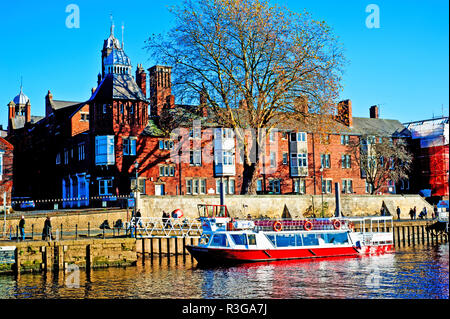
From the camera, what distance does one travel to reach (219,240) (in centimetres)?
4112

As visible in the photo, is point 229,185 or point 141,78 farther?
point 141,78

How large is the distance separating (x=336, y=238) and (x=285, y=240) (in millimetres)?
5214

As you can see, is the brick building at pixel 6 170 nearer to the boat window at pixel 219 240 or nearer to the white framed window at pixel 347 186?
the boat window at pixel 219 240

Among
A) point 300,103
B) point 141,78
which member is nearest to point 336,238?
point 300,103

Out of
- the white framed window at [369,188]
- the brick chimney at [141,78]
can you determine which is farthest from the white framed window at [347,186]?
the brick chimney at [141,78]

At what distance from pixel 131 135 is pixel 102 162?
4637 millimetres

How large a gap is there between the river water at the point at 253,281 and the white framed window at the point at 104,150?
74.1ft

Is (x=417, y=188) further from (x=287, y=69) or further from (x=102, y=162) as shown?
(x=102, y=162)

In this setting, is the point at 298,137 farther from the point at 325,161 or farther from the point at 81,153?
the point at 81,153

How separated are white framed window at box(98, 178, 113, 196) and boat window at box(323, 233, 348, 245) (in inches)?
1075

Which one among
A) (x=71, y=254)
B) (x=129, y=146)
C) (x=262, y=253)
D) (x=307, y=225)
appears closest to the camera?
(x=71, y=254)

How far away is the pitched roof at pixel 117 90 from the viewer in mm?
62656

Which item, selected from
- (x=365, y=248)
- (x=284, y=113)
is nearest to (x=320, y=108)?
(x=284, y=113)

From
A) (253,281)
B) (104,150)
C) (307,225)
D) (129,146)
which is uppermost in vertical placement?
(129,146)
